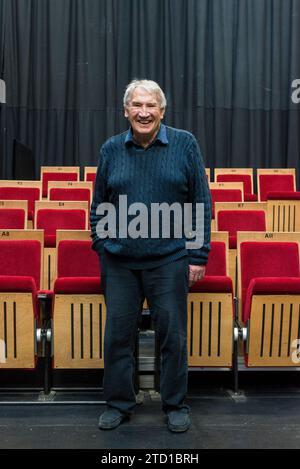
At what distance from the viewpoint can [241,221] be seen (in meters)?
1.35

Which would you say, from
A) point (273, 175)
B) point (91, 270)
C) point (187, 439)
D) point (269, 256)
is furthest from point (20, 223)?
point (273, 175)

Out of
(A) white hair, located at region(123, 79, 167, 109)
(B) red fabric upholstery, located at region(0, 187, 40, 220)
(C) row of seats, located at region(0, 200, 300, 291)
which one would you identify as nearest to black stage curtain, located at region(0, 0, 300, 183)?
(B) red fabric upholstery, located at region(0, 187, 40, 220)

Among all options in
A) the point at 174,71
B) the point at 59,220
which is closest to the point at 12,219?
the point at 59,220

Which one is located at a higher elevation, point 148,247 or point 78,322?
point 148,247

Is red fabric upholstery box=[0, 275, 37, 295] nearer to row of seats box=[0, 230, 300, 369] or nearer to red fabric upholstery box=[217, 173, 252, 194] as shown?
row of seats box=[0, 230, 300, 369]

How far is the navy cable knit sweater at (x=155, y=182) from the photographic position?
2.38 feet

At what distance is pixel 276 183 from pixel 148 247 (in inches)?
60.1

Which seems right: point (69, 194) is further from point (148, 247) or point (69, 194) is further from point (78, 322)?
point (148, 247)

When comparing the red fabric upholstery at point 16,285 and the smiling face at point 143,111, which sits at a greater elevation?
the smiling face at point 143,111

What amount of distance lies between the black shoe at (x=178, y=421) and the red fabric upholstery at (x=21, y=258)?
355mm

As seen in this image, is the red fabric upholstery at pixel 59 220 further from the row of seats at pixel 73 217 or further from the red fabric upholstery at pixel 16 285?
the red fabric upholstery at pixel 16 285

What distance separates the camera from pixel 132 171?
0.73 metres

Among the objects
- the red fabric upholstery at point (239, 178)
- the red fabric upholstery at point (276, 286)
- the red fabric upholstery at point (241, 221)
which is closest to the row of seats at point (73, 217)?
the red fabric upholstery at point (241, 221)

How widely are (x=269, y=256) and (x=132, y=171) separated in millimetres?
373
